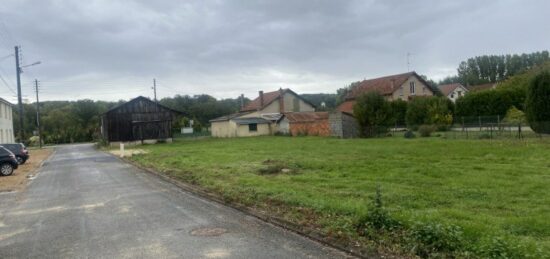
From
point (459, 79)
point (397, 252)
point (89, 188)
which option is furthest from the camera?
point (459, 79)

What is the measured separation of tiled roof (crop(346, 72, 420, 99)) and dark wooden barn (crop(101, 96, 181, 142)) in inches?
979

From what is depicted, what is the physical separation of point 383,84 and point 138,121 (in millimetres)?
34130

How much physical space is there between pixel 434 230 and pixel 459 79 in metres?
129

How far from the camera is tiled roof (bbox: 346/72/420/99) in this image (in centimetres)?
6606

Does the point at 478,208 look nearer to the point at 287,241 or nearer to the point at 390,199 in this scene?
the point at 390,199

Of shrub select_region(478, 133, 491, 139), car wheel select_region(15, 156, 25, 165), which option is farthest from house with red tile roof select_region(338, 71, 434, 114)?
car wheel select_region(15, 156, 25, 165)

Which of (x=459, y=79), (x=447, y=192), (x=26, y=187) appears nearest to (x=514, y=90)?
(x=447, y=192)

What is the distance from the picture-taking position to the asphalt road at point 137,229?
287 inches

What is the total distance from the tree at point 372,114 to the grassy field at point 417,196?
22008 millimetres

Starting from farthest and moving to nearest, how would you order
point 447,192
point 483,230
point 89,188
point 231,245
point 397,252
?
point 89,188, point 447,192, point 231,245, point 483,230, point 397,252

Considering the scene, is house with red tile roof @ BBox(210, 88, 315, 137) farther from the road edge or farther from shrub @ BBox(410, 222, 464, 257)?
shrub @ BBox(410, 222, 464, 257)

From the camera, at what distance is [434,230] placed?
6637 mm

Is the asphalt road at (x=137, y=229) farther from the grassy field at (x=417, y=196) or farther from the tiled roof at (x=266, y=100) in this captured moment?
the tiled roof at (x=266, y=100)

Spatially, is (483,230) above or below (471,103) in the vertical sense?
below
